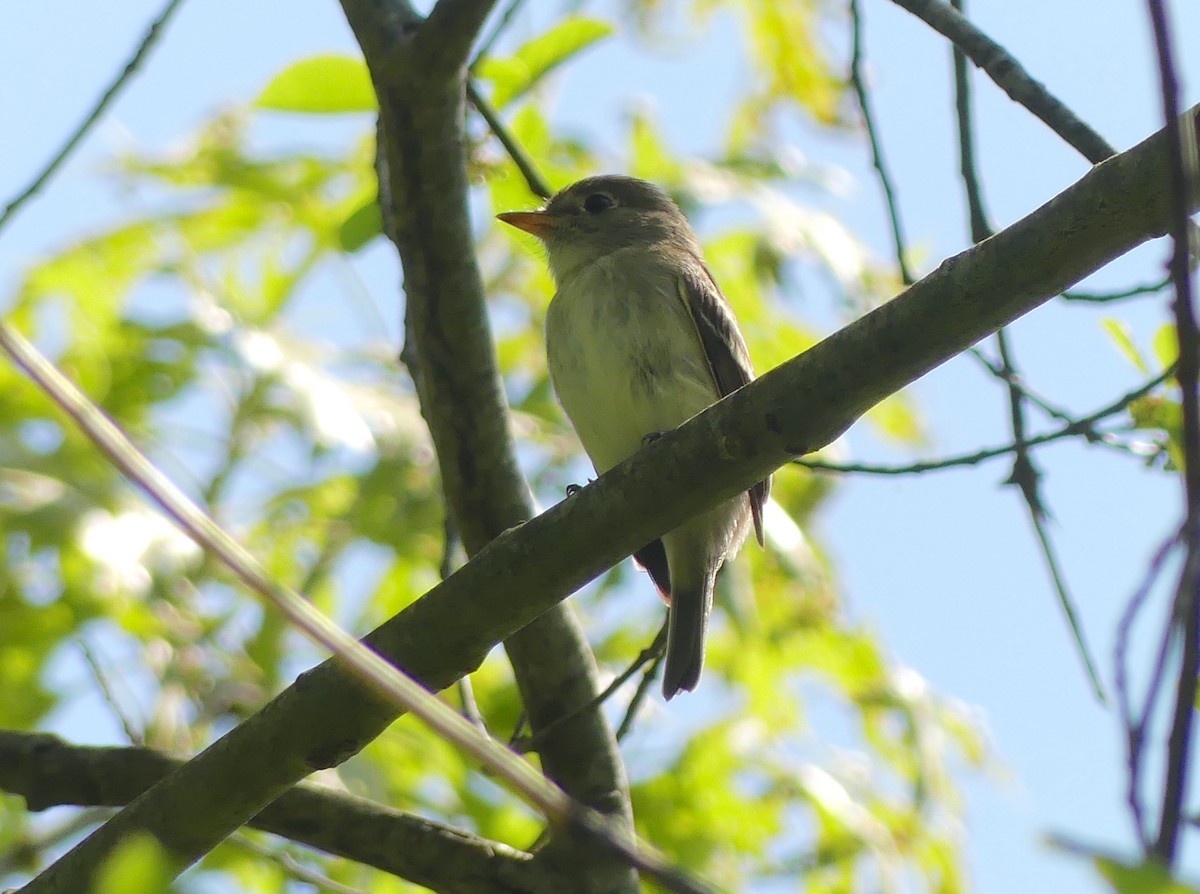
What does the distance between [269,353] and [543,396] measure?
1161mm

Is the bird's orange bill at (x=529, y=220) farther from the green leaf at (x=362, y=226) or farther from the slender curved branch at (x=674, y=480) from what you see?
the slender curved branch at (x=674, y=480)

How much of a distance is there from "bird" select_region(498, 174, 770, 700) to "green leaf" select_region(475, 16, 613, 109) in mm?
888

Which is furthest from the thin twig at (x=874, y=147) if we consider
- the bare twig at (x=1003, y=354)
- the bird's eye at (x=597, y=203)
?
the bird's eye at (x=597, y=203)

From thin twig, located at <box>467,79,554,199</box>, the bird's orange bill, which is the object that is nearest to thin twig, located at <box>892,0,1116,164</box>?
thin twig, located at <box>467,79,554,199</box>

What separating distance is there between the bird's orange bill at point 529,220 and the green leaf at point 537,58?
1.08 meters

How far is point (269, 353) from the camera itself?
5.89 metres

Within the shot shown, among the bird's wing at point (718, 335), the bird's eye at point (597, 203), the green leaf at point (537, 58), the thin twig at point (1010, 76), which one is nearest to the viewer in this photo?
the thin twig at point (1010, 76)

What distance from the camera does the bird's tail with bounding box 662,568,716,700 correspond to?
14.5 feet

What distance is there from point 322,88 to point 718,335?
157 centimetres

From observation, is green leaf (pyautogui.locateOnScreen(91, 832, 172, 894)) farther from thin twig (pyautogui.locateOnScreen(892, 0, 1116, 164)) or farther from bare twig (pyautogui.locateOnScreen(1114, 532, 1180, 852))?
thin twig (pyautogui.locateOnScreen(892, 0, 1116, 164))

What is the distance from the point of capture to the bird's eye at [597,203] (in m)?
5.68

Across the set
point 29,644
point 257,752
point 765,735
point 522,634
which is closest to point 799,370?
point 257,752

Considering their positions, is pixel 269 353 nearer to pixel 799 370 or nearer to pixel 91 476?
pixel 91 476

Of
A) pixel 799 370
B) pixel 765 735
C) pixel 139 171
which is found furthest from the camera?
pixel 139 171
